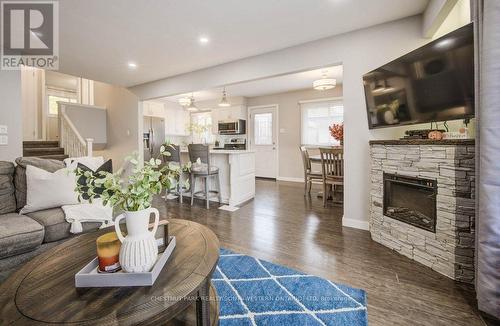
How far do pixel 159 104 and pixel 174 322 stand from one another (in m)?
6.73

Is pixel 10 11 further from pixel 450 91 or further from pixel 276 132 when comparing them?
pixel 276 132

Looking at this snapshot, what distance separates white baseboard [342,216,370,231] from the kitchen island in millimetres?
1863

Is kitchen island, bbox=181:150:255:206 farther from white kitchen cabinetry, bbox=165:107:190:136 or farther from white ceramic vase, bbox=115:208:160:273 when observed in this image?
white kitchen cabinetry, bbox=165:107:190:136

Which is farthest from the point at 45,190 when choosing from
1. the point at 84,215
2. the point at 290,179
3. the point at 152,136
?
the point at 290,179


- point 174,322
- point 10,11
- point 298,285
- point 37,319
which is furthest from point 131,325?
point 10,11

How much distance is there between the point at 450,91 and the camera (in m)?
1.85

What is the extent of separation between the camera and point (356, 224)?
288 cm

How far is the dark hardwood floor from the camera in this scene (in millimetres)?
1474

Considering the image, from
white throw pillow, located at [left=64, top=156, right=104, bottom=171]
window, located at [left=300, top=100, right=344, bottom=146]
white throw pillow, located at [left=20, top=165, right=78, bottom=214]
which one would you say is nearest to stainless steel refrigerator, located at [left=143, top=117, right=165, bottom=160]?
white throw pillow, located at [left=64, top=156, right=104, bottom=171]

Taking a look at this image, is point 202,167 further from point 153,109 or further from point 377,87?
point 153,109

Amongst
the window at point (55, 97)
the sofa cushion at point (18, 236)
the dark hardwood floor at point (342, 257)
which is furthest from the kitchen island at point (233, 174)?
the window at point (55, 97)

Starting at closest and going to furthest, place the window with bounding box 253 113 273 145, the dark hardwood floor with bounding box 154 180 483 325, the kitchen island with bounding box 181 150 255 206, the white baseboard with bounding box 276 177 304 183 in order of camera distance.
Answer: the dark hardwood floor with bounding box 154 180 483 325 < the kitchen island with bounding box 181 150 255 206 < the white baseboard with bounding box 276 177 304 183 < the window with bounding box 253 113 273 145

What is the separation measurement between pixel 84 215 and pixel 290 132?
219 inches

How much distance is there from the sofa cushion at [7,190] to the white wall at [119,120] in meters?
2.99
